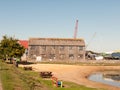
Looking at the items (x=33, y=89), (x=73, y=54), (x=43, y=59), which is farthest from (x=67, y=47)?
(x=33, y=89)

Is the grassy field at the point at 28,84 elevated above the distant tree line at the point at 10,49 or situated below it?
below

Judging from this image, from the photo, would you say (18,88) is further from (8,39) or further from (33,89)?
(8,39)

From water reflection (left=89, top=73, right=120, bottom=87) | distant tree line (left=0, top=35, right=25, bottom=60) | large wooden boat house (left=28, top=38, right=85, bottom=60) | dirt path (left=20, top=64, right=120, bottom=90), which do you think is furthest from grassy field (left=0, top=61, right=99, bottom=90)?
large wooden boat house (left=28, top=38, right=85, bottom=60)

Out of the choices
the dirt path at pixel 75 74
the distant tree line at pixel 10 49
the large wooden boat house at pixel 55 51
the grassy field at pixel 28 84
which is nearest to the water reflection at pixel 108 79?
the dirt path at pixel 75 74

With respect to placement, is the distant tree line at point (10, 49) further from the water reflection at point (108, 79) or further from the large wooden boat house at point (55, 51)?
the large wooden boat house at point (55, 51)

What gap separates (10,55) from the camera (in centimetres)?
6944

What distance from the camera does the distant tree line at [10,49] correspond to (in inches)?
2744

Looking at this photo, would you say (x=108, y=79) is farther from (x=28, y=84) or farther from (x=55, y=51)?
(x=55, y=51)

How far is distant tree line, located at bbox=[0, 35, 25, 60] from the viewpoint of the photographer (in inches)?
2744

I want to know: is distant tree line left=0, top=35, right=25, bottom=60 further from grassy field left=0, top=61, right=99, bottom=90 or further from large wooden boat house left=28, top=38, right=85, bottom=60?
grassy field left=0, top=61, right=99, bottom=90

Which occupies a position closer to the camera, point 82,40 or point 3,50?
point 3,50

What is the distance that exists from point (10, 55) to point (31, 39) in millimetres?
31140

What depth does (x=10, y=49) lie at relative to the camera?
69938mm

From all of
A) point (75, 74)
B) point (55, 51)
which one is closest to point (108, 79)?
point (75, 74)
